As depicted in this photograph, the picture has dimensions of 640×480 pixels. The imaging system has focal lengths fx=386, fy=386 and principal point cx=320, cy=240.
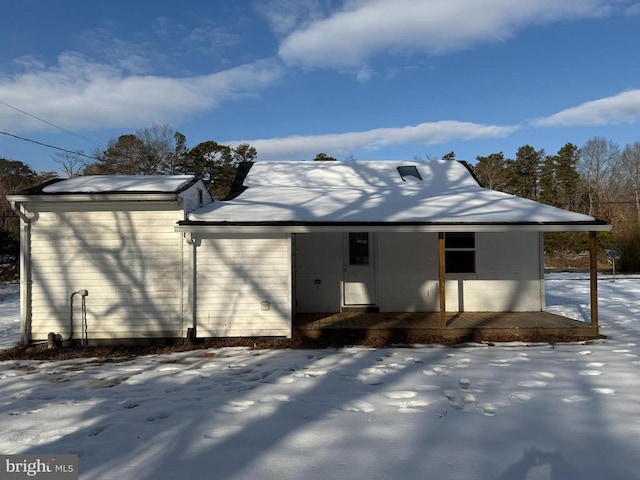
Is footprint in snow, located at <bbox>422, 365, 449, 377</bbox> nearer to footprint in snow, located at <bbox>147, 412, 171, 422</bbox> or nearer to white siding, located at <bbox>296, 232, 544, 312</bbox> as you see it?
footprint in snow, located at <bbox>147, 412, 171, 422</bbox>

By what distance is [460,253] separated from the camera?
349 inches

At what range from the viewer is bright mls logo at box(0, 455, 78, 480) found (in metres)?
2.86

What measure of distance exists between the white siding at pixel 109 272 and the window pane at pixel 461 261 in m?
5.81

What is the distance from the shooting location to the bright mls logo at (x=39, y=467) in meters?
2.86

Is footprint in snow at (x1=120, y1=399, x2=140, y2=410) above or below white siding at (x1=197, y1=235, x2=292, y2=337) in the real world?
below

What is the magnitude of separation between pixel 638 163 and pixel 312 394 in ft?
169

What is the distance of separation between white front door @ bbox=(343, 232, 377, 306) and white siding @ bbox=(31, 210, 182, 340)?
12.0ft

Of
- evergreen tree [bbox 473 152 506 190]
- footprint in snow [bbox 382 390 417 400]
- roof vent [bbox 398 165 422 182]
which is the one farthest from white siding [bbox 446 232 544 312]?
evergreen tree [bbox 473 152 506 190]

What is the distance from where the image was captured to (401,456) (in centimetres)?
299

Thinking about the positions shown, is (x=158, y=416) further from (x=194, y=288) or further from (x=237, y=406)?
(x=194, y=288)

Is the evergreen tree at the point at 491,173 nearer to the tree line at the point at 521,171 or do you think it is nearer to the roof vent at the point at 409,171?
the tree line at the point at 521,171

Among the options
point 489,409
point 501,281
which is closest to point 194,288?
point 489,409

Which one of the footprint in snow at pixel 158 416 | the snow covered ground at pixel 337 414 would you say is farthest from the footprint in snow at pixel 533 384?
the footprint in snow at pixel 158 416

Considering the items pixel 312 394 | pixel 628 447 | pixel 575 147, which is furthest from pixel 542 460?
pixel 575 147
